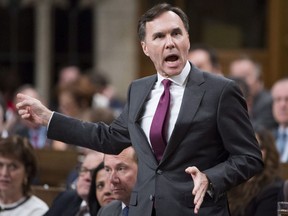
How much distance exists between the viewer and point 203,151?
12.8 feet

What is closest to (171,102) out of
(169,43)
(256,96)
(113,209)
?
(169,43)

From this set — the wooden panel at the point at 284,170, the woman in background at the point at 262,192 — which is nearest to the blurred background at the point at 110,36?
the wooden panel at the point at 284,170

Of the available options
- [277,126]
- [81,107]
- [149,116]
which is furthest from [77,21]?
[149,116]

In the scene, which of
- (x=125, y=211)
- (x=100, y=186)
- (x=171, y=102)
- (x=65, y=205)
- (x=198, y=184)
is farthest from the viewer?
(x=65, y=205)

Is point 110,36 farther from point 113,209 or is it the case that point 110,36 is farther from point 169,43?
point 169,43

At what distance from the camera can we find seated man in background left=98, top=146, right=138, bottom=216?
4.74 meters

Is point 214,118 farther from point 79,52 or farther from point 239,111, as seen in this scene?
point 79,52

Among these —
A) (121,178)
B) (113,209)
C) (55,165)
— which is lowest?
(55,165)

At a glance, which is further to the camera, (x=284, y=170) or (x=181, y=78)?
(x=284, y=170)

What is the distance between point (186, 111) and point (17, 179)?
1.99 meters

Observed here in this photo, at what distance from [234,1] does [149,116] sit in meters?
7.72

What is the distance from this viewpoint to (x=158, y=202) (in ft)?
13.0

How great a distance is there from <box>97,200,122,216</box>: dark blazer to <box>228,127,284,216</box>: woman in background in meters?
0.85

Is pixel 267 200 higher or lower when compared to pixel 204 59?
lower
